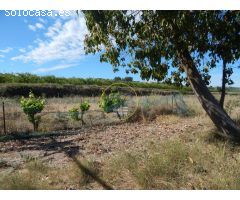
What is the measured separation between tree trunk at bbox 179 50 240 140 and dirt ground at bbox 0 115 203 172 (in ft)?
5.33

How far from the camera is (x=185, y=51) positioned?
8.90m

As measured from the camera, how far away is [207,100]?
8.96 meters

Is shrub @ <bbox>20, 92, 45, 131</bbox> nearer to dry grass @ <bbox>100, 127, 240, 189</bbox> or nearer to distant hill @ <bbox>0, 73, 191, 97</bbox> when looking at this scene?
dry grass @ <bbox>100, 127, 240, 189</bbox>

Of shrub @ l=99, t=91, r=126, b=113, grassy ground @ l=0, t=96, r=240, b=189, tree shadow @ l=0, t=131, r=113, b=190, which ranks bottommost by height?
tree shadow @ l=0, t=131, r=113, b=190

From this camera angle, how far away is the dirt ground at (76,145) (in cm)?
787

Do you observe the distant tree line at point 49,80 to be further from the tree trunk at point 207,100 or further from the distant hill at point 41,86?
the tree trunk at point 207,100

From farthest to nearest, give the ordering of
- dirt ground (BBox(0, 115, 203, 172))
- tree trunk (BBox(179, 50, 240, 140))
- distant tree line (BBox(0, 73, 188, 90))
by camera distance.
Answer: distant tree line (BBox(0, 73, 188, 90))
tree trunk (BBox(179, 50, 240, 140))
dirt ground (BBox(0, 115, 203, 172))

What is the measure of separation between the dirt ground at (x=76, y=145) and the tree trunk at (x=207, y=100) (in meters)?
1.63

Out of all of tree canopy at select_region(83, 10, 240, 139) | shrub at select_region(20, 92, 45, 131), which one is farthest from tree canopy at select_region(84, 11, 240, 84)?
shrub at select_region(20, 92, 45, 131)

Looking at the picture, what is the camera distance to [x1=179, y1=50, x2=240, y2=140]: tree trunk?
8.80m

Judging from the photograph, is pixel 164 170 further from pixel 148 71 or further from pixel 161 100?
pixel 161 100

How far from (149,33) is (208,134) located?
10.3ft

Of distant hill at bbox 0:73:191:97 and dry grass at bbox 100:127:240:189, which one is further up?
distant hill at bbox 0:73:191:97
